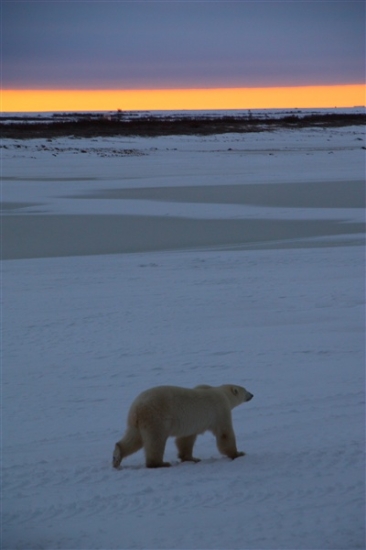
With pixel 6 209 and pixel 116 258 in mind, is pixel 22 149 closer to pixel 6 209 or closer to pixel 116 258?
pixel 6 209

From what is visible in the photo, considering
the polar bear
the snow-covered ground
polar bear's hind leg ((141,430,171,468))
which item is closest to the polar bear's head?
the polar bear

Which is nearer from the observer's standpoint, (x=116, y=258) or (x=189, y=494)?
(x=189, y=494)

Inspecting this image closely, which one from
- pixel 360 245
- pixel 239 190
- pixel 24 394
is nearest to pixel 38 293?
pixel 24 394

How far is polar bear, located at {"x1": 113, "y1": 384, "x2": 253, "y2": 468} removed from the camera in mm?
4891

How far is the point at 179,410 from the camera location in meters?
4.95

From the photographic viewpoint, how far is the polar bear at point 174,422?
489 centimetres

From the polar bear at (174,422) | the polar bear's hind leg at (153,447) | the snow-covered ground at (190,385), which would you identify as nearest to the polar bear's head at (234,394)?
the polar bear at (174,422)

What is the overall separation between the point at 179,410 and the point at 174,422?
80 millimetres

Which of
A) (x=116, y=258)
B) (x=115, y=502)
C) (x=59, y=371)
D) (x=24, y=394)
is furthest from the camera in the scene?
(x=116, y=258)

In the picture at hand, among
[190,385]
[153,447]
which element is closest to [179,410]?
[153,447]

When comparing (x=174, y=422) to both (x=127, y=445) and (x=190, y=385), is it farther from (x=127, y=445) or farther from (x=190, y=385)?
(x=190, y=385)

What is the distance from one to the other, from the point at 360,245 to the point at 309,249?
0.98 m

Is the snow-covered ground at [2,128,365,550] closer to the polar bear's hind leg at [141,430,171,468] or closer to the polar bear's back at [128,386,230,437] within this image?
the polar bear's hind leg at [141,430,171,468]

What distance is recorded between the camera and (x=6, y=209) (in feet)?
63.2
